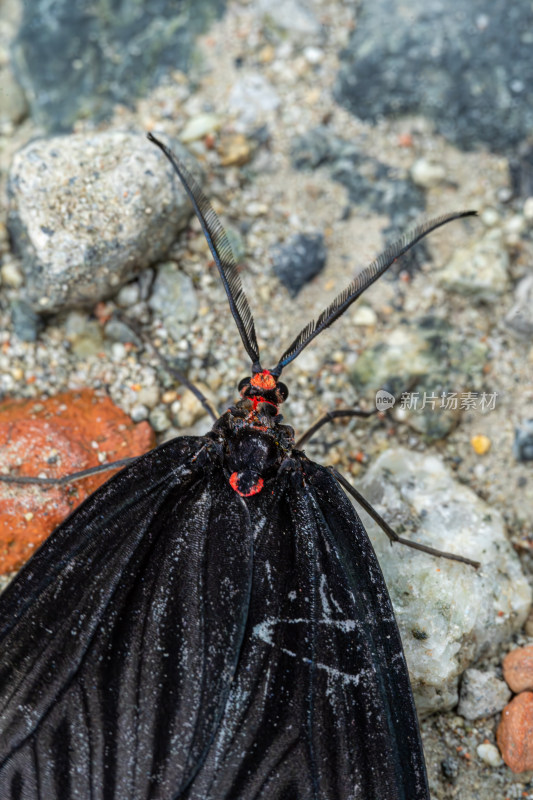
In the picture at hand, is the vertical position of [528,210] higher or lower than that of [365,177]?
lower

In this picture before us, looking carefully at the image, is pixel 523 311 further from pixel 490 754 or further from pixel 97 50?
pixel 97 50

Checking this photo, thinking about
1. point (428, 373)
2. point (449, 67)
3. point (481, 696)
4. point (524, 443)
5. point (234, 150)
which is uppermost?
point (449, 67)

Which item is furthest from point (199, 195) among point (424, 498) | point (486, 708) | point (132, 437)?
point (486, 708)

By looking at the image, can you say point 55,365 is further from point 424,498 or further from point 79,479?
point 424,498

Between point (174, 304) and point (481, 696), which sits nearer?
point (481, 696)

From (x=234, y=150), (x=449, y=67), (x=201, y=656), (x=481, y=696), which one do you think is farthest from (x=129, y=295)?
(x=481, y=696)

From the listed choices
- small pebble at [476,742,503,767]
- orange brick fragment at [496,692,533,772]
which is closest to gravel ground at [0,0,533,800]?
orange brick fragment at [496,692,533,772]
